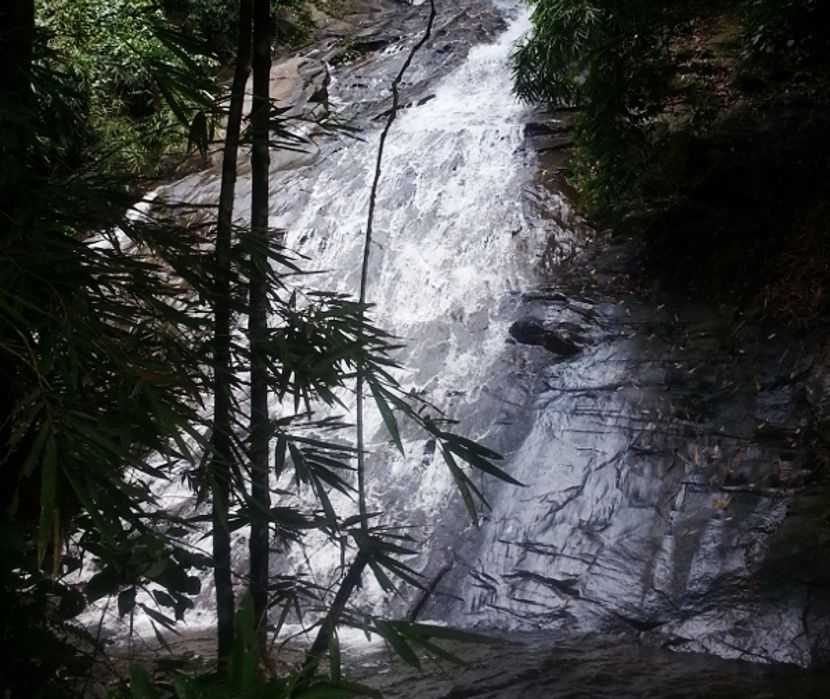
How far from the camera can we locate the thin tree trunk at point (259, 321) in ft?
7.39

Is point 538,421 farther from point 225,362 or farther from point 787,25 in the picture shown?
point 225,362

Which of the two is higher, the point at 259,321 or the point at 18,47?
the point at 18,47

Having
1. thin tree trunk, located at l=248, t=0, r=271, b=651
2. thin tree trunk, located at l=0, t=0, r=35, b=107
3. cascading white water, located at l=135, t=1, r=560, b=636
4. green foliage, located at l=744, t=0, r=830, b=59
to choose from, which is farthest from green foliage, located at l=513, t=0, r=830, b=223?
thin tree trunk, located at l=0, t=0, r=35, b=107

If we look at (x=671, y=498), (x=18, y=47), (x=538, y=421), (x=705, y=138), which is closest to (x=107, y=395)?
(x=18, y=47)

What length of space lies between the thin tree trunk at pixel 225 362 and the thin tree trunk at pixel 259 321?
5cm

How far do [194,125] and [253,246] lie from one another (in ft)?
1.62

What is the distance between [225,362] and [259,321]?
15 centimetres

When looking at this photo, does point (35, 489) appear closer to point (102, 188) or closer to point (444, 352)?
point (102, 188)

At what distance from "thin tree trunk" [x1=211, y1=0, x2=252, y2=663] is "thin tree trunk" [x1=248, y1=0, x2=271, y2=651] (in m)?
0.05

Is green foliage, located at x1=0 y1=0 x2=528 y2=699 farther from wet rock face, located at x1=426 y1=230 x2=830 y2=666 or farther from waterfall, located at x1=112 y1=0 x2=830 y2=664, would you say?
wet rock face, located at x1=426 y1=230 x2=830 y2=666

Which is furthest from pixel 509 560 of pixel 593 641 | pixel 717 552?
pixel 717 552

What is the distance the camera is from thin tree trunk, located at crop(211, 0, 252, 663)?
85.8 inches

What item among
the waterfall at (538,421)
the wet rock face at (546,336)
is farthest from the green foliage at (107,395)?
the wet rock face at (546,336)

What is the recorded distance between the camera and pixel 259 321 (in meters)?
2.37
